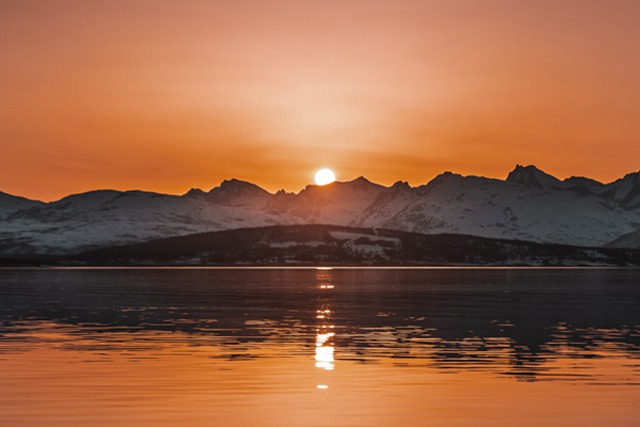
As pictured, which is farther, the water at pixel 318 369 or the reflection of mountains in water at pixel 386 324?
the reflection of mountains in water at pixel 386 324

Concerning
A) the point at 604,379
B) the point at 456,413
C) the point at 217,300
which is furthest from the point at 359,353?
the point at 217,300

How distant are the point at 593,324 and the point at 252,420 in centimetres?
5230

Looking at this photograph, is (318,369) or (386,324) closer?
(318,369)

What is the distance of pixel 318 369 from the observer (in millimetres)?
47125

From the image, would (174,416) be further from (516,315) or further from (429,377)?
(516,315)

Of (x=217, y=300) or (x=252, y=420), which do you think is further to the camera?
(x=217, y=300)

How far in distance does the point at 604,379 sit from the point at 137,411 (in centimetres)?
2158

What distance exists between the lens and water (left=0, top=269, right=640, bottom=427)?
34.3m

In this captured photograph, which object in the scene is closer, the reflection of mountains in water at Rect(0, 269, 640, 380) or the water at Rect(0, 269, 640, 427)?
the water at Rect(0, 269, 640, 427)

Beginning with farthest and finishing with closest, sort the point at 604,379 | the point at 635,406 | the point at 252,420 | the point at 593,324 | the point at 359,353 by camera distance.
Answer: the point at 593,324, the point at 359,353, the point at 604,379, the point at 635,406, the point at 252,420

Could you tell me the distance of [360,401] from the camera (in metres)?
37.0

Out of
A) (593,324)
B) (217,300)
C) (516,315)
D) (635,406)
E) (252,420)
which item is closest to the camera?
(252,420)

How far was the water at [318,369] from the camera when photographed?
34.3m

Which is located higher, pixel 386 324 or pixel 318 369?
pixel 386 324
